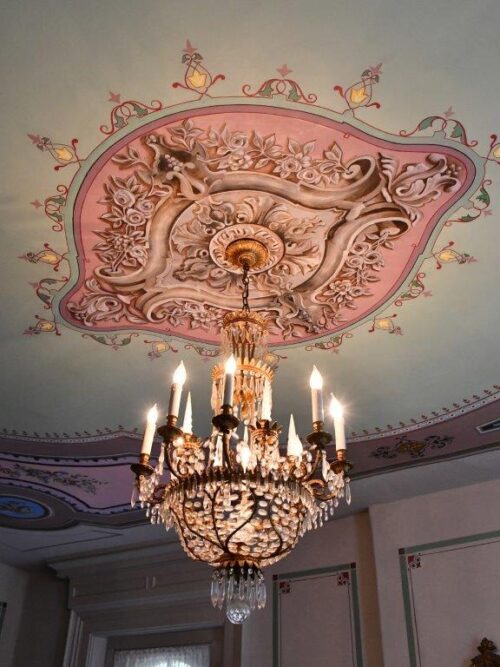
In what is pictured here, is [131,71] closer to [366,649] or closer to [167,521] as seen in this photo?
[167,521]

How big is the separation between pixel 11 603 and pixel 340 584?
144 inches

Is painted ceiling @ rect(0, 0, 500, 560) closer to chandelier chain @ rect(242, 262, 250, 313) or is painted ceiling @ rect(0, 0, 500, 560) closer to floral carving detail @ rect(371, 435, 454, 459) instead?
chandelier chain @ rect(242, 262, 250, 313)

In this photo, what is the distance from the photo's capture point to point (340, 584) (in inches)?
198

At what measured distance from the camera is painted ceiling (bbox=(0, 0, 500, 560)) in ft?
6.68

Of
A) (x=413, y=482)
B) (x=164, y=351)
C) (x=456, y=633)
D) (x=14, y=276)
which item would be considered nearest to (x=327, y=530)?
(x=413, y=482)

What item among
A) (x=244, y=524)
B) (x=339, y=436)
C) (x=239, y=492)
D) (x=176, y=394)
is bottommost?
(x=244, y=524)

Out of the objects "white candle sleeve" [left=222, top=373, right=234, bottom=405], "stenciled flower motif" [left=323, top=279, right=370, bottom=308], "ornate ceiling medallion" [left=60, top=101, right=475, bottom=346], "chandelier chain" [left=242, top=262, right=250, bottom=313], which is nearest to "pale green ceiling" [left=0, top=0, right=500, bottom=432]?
"ornate ceiling medallion" [left=60, top=101, right=475, bottom=346]

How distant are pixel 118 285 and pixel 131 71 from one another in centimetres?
111

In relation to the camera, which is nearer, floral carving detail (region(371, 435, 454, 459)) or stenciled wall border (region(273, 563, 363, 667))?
floral carving detail (region(371, 435, 454, 459))

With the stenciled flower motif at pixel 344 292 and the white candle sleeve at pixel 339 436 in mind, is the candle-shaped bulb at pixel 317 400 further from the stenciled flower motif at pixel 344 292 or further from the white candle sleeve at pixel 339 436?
the stenciled flower motif at pixel 344 292

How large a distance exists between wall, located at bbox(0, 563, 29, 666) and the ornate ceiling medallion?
458 cm

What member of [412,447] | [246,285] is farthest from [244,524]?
[412,447]

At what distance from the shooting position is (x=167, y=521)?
255 centimetres

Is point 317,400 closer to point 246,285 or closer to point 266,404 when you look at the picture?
point 266,404
